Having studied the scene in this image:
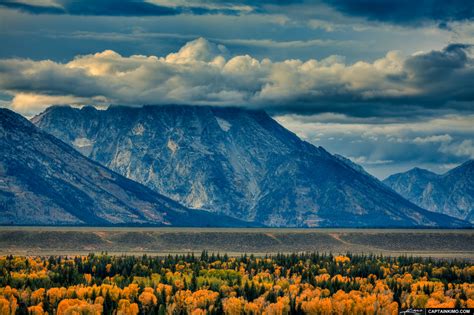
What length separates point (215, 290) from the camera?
507ft

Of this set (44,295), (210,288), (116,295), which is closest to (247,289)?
(210,288)

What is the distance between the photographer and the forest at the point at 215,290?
410 feet

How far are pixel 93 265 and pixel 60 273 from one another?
20.2m

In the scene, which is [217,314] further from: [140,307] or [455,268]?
[455,268]

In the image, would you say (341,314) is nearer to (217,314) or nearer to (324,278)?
(217,314)

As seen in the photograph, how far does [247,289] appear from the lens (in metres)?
148

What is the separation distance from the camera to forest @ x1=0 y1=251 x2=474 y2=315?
12506 cm

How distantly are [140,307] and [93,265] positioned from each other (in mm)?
65853

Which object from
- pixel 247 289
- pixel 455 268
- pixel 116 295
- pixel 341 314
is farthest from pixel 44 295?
pixel 455 268

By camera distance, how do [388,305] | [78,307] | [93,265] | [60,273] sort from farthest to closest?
[93,265] → [60,273] → [388,305] → [78,307]

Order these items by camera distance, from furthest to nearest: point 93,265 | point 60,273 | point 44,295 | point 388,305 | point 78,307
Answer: point 93,265
point 60,273
point 44,295
point 388,305
point 78,307

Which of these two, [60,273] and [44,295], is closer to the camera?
[44,295]

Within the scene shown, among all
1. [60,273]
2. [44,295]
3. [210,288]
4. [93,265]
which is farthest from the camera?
[93,265]

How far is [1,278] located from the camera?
162 metres
